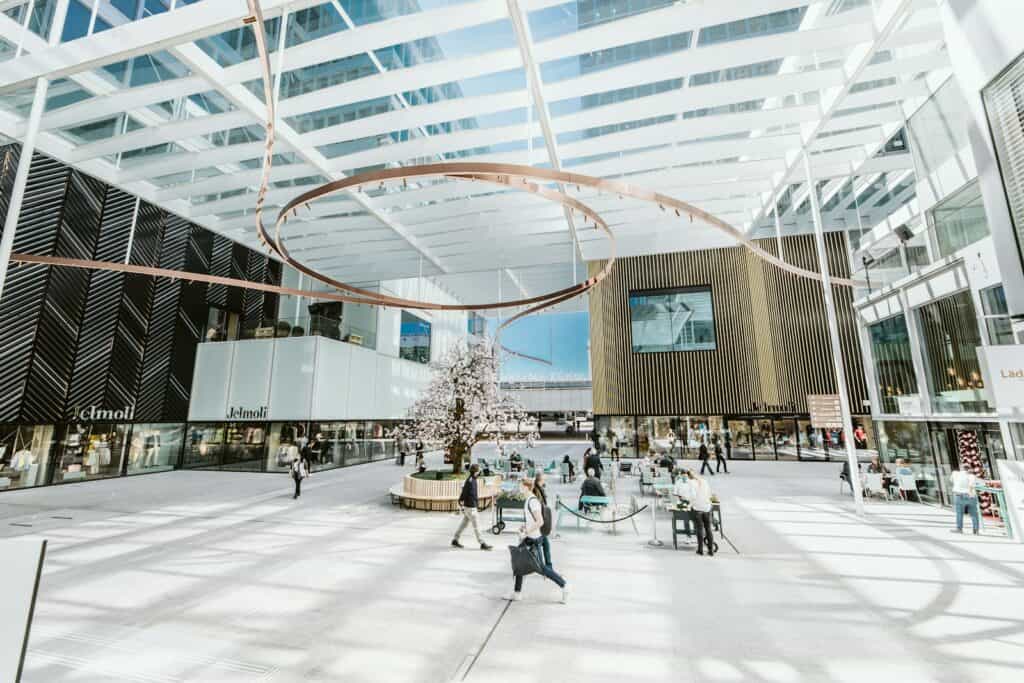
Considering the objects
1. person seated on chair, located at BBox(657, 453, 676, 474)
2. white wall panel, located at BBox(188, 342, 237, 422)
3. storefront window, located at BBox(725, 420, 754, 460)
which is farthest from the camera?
storefront window, located at BBox(725, 420, 754, 460)

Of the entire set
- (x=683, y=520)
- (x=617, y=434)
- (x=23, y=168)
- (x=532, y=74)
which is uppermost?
(x=532, y=74)

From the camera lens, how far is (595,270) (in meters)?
22.3

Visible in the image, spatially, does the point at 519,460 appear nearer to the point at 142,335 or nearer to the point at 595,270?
the point at 595,270

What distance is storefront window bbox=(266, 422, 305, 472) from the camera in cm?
1631

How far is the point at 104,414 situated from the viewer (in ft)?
47.4

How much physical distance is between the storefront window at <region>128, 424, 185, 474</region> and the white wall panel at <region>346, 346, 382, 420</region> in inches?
255

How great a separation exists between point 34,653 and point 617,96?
514 inches

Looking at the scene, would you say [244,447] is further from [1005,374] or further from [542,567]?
[1005,374]

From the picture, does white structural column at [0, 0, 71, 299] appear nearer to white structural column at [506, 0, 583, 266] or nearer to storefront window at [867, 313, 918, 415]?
white structural column at [506, 0, 583, 266]

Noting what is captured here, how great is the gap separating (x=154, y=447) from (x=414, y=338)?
11.9 meters

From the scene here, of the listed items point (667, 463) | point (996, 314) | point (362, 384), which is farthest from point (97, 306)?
point (996, 314)

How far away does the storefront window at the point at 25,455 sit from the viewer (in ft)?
38.9

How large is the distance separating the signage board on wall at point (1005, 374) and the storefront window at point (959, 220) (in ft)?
19.9

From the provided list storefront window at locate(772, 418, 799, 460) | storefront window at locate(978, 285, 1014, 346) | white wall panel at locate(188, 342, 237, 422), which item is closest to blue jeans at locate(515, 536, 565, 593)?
storefront window at locate(978, 285, 1014, 346)
